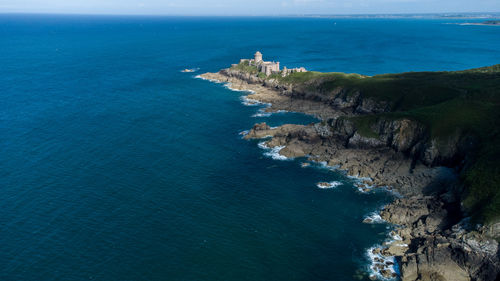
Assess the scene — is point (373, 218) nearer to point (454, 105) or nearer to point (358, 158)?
point (358, 158)

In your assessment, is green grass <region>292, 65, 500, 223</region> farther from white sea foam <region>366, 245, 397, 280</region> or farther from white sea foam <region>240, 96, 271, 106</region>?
white sea foam <region>240, 96, 271, 106</region>

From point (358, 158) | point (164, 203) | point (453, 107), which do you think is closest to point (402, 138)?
point (358, 158)

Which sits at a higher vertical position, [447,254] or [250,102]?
[250,102]

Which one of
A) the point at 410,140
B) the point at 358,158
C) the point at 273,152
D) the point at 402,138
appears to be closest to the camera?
the point at 410,140

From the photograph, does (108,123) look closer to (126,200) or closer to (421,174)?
(126,200)

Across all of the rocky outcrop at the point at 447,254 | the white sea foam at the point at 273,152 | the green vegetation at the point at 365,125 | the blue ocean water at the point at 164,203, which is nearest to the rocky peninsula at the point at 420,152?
the rocky outcrop at the point at 447,254

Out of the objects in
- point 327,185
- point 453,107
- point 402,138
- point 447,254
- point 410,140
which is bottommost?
point 327,185

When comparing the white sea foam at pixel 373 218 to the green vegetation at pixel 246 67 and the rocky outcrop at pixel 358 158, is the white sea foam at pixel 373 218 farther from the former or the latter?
the green vegetation at pixel 246 67
